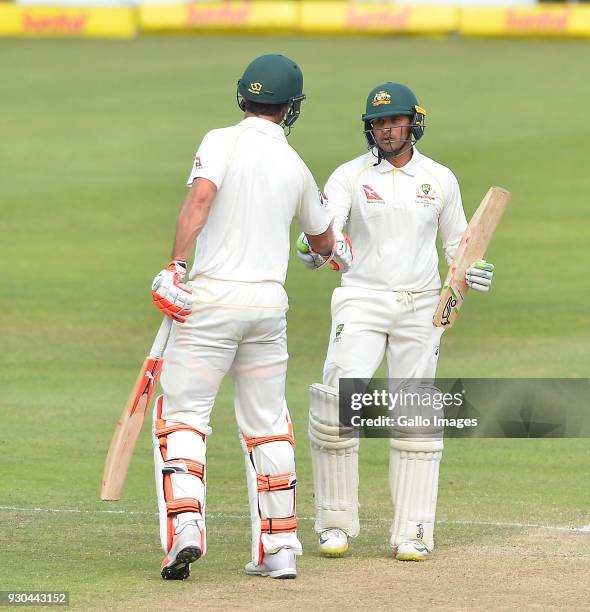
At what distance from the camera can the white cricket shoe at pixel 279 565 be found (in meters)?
6.39

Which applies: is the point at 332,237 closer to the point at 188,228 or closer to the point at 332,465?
the point at 188,228

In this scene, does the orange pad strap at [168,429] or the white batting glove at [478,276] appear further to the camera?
the white batting glove at [478,276]

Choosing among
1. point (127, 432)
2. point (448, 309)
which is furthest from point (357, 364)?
point (127, 432)

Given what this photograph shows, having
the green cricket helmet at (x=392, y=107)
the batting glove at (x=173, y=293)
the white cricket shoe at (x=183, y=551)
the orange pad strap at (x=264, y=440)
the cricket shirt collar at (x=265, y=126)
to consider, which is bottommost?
the white cricket shoe at (x=183, y=551)

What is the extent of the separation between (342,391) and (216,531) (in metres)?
0.97

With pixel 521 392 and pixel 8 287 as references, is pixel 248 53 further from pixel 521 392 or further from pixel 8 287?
pixel 521 392

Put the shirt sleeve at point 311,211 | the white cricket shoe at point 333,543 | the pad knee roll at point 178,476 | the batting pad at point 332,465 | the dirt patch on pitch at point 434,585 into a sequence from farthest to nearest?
the batting pad at point 332,465 < the white cricket shoe at point 333,543 < the shirt sleeve at point 311,211 < the pad knee roll at point 178,476 < the dirt patch on pitch at point 434,585

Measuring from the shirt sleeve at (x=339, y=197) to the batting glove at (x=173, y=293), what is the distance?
3.91ft

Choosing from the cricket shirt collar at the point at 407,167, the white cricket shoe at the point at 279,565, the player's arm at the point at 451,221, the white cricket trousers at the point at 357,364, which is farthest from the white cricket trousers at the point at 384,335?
the white cricket shoe at the point at 279,565

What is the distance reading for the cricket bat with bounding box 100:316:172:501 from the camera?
6.45 metres

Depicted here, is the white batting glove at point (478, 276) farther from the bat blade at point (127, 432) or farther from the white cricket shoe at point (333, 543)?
the bat blade at point (127, 432)

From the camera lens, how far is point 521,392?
37.0 feet

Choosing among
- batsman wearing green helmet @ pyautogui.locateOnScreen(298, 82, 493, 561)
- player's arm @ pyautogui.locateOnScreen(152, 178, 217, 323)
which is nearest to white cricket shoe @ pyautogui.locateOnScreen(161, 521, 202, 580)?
player's arm @ pyautogui.locateOnScreen(152, 178, 217, 323)

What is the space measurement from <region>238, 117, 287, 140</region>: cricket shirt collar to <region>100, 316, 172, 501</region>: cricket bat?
3.02 ft
